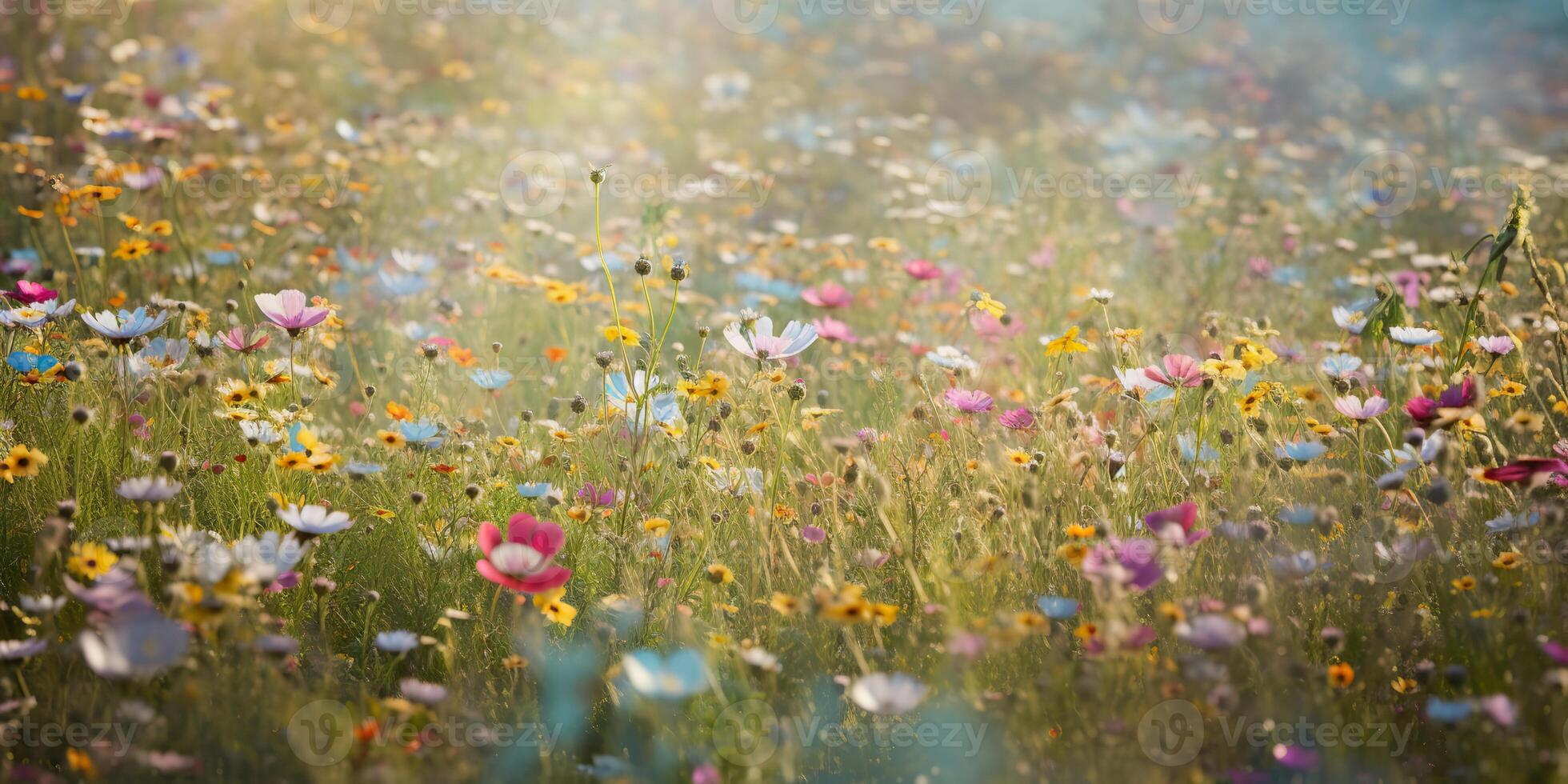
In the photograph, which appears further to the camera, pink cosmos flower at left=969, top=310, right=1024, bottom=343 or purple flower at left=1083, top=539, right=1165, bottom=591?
pink cosmos flower at left=969, top=310, right=1024, bottom=343

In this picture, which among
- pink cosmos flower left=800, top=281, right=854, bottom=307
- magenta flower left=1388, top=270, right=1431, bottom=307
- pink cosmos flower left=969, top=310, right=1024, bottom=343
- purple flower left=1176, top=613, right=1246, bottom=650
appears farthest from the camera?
pink cosmos flower left=969, top=310, right=1024, bottom=343

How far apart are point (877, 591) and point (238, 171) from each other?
340 centimetres

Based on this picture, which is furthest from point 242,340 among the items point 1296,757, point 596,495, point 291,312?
point 1296,757

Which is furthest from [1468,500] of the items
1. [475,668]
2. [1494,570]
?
[475,668]

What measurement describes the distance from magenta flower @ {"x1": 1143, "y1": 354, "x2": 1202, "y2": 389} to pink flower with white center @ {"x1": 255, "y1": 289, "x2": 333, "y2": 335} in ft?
5.14

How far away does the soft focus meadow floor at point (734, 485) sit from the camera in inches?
57.8

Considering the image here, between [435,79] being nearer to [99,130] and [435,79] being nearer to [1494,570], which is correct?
[99,130]

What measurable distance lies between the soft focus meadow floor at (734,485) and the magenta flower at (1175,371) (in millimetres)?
59

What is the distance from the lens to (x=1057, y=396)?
6.86 ft

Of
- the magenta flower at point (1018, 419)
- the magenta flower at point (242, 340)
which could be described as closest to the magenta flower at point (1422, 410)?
the magenta flower at point (1018, 419)

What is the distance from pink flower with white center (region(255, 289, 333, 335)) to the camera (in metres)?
1.95

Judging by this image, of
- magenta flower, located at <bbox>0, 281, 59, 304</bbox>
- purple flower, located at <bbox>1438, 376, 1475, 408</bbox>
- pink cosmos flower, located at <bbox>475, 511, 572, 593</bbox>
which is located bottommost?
pink cosmos flower, located at <bbox>475, 511, 572, 593</bbox>

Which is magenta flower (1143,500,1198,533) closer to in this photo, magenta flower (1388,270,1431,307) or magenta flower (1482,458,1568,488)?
magenta flower (1482,458,1568,488)

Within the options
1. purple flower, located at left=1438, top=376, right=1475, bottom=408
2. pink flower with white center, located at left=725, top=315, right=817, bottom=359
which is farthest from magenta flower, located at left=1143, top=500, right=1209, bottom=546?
pink flower with white center, located at left=725, top=315, right=817, bottom=359
